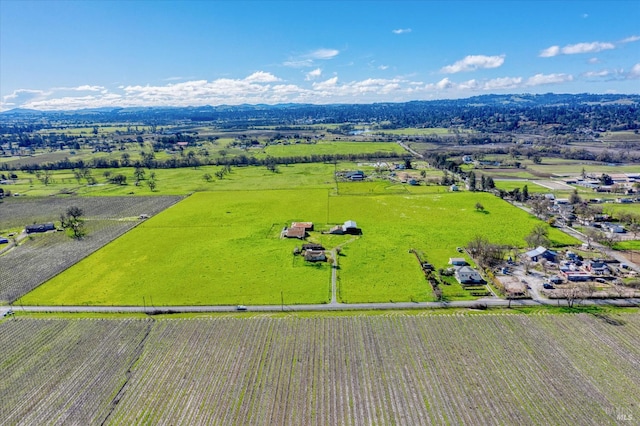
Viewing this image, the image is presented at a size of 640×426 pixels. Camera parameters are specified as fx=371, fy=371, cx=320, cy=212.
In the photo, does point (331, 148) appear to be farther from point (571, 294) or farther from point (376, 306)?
point (571, 294)

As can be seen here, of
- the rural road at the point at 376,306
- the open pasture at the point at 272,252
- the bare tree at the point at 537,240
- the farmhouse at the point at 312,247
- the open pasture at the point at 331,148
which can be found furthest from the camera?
the open pasture at the point at 331,148

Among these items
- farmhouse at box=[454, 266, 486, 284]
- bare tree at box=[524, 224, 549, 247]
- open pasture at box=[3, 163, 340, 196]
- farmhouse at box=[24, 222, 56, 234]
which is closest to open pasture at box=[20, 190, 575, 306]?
bare tree at box=[524, 224, 549, 247]

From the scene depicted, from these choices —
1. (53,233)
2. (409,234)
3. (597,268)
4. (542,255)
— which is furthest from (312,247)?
(53,233)

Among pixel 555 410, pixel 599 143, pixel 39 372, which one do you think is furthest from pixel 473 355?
pixel 599 143

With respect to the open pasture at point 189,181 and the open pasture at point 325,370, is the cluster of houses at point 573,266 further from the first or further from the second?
the open pasture at point 189,181

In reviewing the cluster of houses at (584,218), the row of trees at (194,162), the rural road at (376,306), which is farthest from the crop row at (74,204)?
the cluster of houses at (584,218)

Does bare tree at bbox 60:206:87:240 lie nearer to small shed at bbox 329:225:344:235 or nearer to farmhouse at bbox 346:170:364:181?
small shed at bbox 329:225:344:235
